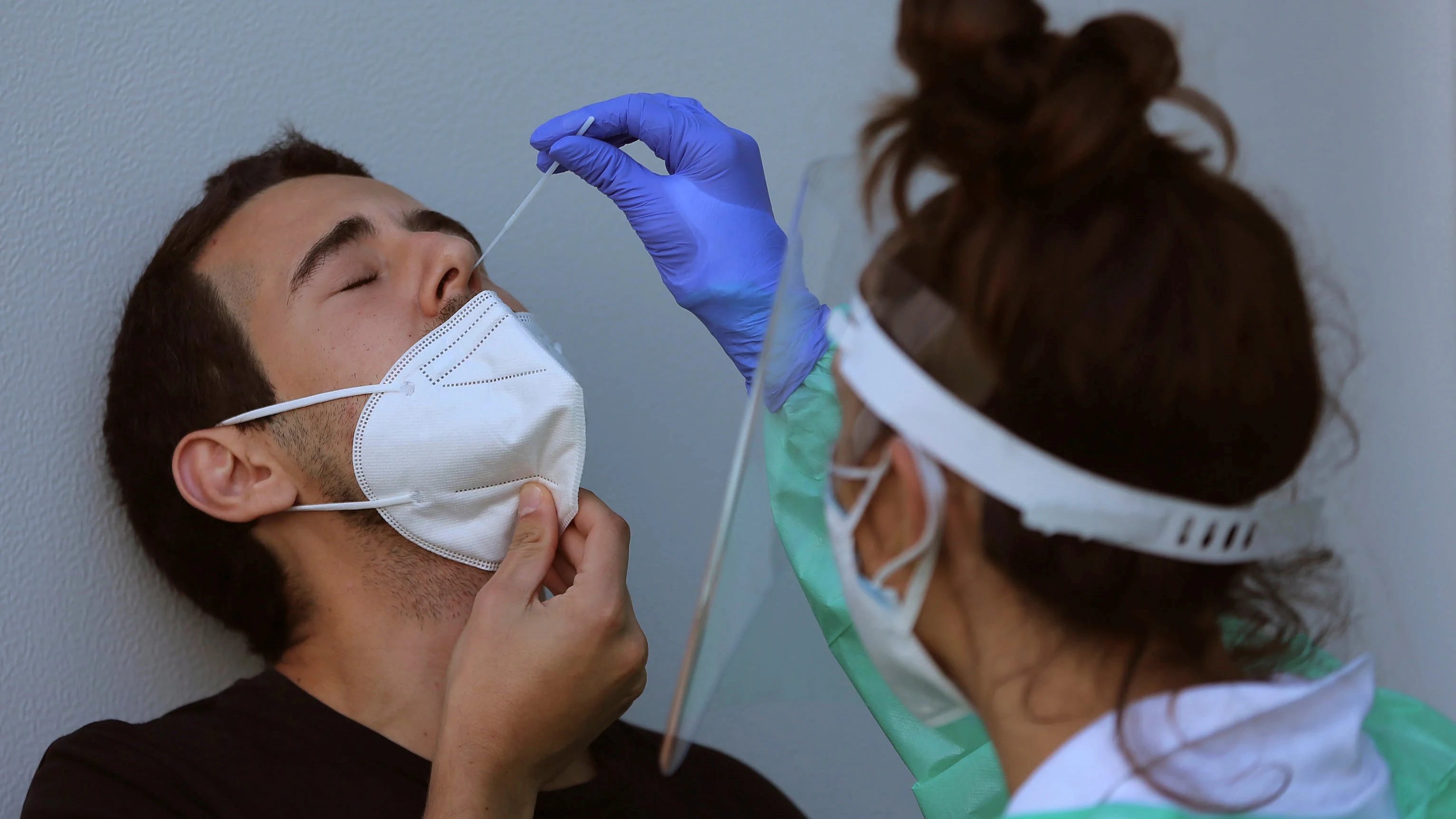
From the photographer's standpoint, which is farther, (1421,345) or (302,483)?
(1421,345)

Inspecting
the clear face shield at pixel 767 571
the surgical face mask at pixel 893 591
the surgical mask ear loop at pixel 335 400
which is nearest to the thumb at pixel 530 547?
the surgical mask ear loop at pixel 335 400

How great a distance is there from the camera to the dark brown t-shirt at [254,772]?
110cm

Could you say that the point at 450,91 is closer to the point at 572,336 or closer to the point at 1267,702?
the point at 572,336

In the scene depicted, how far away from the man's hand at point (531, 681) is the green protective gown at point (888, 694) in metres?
0.20

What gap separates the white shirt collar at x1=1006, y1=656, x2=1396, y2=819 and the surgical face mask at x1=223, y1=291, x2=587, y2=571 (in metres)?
0.68

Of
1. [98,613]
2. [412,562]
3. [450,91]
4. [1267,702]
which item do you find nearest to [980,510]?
[1267,702]

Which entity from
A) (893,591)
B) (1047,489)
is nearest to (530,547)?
(893,591)

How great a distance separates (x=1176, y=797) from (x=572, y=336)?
1.19 metres

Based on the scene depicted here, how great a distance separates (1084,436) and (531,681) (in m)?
0.66

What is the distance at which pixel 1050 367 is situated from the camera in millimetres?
676

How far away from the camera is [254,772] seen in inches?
46.5

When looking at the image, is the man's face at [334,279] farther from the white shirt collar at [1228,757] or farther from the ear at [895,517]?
the white shirt collar at [1228,757]

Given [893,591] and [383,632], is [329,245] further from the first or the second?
[893,591]

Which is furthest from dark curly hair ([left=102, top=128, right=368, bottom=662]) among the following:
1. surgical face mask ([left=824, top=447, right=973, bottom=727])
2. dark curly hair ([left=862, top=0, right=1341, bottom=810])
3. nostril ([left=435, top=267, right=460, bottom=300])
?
dark curly hair ([left=862, top=0, right=1341, bottom=810])
